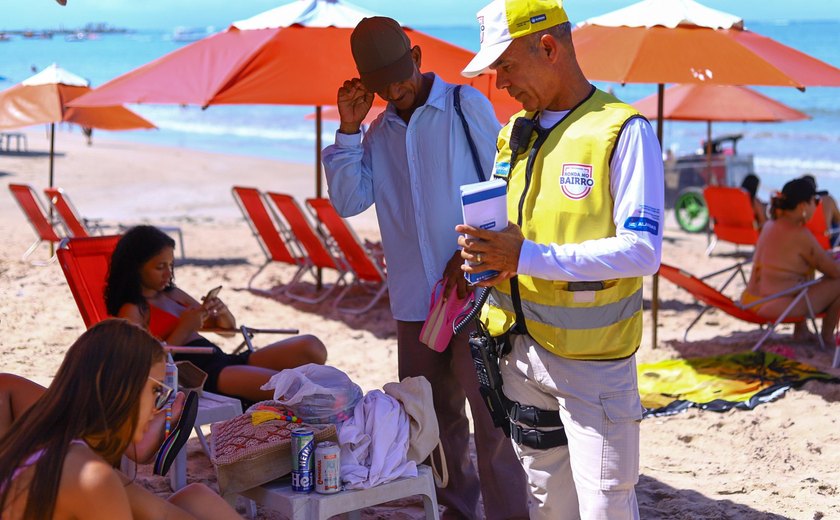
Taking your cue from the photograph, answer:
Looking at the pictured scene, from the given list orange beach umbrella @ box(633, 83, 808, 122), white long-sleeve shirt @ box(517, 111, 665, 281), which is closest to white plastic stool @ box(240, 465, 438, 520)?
white long-sleeve shirt @ box(517, 111, 665, 281)

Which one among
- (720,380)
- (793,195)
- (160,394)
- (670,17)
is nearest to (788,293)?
(793,195)

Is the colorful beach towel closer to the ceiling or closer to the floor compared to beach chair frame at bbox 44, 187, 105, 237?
closer to the floor

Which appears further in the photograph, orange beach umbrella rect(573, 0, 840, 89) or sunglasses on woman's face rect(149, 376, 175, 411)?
orange beach umbrella rect(573, 0, 840, 89)

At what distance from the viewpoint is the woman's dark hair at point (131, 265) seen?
4.61 meters

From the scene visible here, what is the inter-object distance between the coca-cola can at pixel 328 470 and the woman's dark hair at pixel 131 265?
1917mm

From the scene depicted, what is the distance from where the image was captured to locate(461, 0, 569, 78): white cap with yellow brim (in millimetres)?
2477

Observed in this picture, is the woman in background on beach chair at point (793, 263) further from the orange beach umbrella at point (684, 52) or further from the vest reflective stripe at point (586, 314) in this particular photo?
the vest reflective stripe at point (586, 314)

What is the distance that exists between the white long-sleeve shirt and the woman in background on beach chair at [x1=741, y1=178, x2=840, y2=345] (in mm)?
4397

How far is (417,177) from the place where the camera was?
348 centimetres

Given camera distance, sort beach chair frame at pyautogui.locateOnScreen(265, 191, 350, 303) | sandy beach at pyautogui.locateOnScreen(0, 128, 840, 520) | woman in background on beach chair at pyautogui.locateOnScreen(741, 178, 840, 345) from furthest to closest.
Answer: beach chair frame at pyautogui.locateOnScreen(265, 191, 350, 303)
woman in background on beach chair at pyautogui.locateOnScreen(741, 178, 840, 345)
sandy beach at pyautogui.locateOnScreen(0, 128, 840, 520)

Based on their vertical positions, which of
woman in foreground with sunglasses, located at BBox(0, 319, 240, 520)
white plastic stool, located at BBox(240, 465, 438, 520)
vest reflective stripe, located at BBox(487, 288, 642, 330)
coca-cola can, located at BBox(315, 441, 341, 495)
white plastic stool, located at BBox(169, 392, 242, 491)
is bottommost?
white plastic stool, located at BBox(169, 392, 242, 491)

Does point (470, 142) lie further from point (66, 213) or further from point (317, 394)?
point (66, 213)

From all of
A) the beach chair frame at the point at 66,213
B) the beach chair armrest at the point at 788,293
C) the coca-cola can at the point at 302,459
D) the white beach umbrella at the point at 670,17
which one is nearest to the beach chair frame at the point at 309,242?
the beach chair frame at the point at 66,213

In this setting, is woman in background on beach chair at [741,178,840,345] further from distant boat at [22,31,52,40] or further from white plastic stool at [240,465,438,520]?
distant boat at [22,31,52,40]
